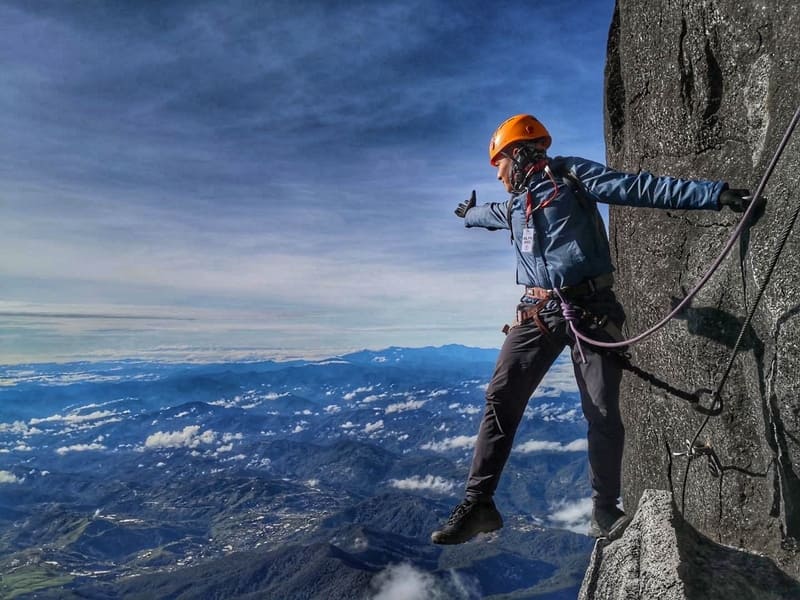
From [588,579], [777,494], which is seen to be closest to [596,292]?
[777,494]

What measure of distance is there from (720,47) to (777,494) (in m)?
→ 5.63

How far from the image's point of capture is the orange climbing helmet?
764 centimetres

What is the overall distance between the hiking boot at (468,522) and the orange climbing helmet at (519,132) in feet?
15.1

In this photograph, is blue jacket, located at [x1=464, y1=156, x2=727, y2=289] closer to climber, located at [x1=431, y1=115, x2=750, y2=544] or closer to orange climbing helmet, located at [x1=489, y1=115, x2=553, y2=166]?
climber, located at [x1=431, y1=115, x2=750, y2=544]

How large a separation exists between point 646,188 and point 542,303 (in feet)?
6.38

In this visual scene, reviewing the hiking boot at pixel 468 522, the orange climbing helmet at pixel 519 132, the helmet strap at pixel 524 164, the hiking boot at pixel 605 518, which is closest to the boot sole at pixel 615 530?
the hiking boot at pixel 605 518

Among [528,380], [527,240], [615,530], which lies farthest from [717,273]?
[615,530]

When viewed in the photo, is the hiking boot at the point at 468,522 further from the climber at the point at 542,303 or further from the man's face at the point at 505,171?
the man's face at the point at 505,171

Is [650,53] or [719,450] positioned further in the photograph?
[650,53]

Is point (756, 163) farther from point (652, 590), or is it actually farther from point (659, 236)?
point (652, 590)

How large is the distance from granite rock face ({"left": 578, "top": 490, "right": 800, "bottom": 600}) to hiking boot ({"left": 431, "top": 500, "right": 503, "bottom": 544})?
4.37 feet

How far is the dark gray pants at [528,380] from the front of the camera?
7.50 meters

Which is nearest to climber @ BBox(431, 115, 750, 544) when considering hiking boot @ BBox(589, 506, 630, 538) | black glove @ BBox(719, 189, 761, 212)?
hiking boot @ BBox(589, 506, 630, 538)

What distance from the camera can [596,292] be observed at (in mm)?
7570
